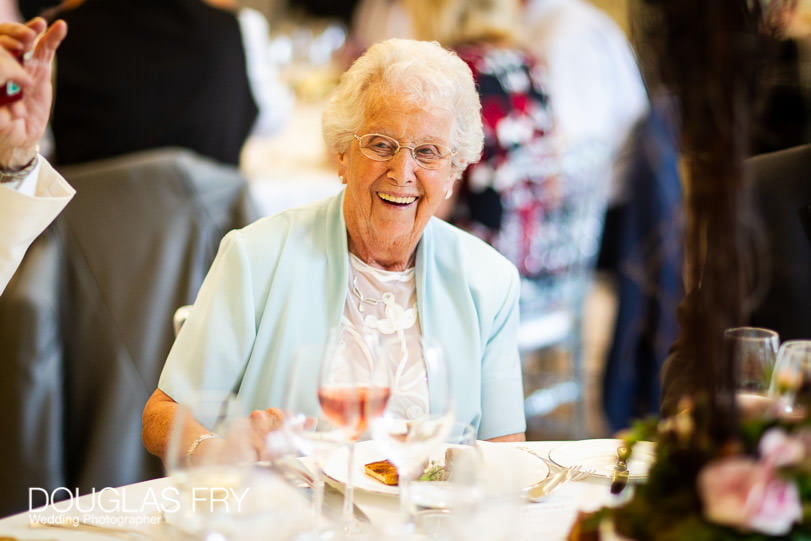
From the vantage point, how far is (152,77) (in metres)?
3.36

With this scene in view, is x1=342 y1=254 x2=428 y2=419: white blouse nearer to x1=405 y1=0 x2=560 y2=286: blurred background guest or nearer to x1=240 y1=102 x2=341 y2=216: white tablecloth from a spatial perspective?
x1=240 y1=102 x2=341 y2=216: white tablecloth

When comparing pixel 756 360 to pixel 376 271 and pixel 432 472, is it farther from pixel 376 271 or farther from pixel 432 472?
pixel 376 271

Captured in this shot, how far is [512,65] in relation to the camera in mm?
3473

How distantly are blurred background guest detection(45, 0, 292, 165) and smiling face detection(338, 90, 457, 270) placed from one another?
1.59m

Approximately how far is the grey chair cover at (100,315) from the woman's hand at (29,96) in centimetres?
105

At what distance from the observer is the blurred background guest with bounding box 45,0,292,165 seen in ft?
10.7

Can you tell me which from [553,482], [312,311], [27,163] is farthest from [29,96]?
[553,482]

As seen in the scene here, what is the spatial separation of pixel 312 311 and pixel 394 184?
1.03 feet

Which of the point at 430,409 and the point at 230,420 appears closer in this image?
the point at 230,420

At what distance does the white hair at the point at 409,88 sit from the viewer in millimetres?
1895

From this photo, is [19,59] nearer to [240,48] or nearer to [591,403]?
[240,48]

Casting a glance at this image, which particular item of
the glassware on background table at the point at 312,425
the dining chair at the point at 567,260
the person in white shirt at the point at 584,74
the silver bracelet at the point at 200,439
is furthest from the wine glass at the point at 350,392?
the person in white shirt at the point at 584,74

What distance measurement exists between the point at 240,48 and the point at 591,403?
8.45 feet

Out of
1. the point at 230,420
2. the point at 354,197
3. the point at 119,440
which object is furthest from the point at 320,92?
the point at 230,420
